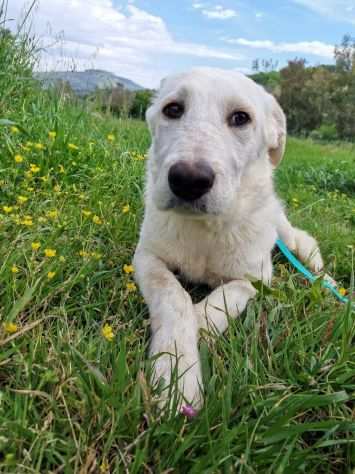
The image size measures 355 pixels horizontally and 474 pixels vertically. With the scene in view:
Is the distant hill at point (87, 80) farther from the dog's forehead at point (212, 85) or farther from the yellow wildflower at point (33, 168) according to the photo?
the dog's forehead at point (212, 85)

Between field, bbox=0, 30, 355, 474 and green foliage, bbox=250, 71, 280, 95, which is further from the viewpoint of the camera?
green foliage, bbox=250, 71, 280, 95

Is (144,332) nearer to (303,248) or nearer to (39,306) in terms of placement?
(39,306)

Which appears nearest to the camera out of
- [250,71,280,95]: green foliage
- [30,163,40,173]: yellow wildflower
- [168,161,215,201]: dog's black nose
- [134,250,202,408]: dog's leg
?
[134,250,202,408]: dog's leg

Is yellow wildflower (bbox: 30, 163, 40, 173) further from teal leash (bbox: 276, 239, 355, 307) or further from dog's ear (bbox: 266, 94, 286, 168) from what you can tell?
teal leash (bbox: 276, 239, 355, 307)

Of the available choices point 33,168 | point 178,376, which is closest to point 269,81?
point 33,168

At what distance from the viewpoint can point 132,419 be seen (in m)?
1.30

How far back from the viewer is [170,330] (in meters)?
1.79

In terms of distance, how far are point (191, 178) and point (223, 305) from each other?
26.6 inches

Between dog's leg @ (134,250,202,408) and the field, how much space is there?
0.21ft

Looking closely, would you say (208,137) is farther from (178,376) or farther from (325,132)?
(325,132)

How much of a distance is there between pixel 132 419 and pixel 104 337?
1.47ft

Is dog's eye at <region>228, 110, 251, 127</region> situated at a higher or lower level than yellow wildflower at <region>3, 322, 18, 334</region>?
higher

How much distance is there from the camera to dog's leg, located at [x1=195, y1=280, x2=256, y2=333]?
77.2 inches

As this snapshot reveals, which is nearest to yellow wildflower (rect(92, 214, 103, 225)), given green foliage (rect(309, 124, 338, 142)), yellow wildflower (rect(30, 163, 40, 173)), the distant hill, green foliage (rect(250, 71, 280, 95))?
yellow wildflower (rect(30, 163, 40, 173))
